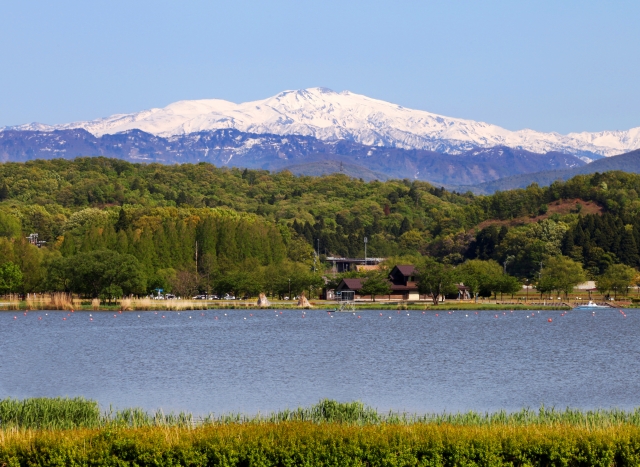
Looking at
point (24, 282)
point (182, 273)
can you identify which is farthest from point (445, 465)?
point (182, 273)

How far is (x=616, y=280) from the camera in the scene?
396 feet

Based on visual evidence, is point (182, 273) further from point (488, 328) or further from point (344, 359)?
point (344, 359)

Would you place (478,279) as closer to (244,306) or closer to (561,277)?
(561,277)

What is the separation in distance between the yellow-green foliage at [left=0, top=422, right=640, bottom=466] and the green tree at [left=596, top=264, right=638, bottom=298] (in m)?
104

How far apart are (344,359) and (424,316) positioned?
42.9 meters

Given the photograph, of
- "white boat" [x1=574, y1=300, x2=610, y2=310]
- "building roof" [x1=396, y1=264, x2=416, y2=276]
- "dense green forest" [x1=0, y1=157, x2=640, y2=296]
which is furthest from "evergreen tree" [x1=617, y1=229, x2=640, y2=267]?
"building roof" [x1=396, y1=264, x2=416, y2=276]

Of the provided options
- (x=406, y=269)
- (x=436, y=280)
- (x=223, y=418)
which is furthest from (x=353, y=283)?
(x=223, y=418)

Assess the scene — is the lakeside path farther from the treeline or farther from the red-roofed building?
the red-roofed building

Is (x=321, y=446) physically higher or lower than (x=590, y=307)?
lower

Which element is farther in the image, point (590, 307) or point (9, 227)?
point (9, 227)

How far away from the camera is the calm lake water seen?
36.0m

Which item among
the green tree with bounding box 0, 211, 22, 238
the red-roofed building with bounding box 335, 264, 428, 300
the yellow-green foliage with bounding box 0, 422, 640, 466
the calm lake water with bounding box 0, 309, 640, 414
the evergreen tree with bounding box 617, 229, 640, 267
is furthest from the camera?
the evergreen tree with bounding box 617, 229, 640, 267

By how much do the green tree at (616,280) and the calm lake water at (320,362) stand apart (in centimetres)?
3378

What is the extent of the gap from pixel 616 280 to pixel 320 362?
8015 cm
